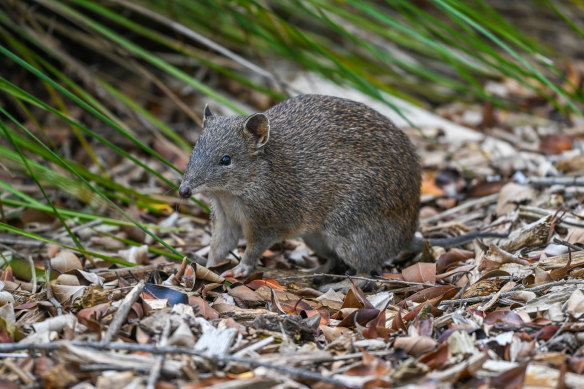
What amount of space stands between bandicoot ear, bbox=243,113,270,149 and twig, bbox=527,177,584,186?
2.47m

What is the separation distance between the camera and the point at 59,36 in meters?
8.06

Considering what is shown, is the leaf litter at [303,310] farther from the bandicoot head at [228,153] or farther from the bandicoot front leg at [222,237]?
the bandicoot head at [228,153]

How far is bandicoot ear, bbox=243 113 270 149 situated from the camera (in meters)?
5.11

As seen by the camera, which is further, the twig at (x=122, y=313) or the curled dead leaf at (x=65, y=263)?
the curled dead leaf at (x=65, y=263)

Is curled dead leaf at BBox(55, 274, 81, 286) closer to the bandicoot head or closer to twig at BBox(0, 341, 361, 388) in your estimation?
the bandicoot head

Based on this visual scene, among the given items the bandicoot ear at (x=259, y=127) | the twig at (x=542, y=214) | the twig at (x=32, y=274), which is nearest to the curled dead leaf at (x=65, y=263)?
the twig at (x=32, y=274)

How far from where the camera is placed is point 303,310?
445 cm

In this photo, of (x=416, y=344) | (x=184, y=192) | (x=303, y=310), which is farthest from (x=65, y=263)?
(x=416, y=344)

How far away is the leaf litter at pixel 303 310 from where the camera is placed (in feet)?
11.1

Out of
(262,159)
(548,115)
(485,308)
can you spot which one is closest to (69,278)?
(262,159)

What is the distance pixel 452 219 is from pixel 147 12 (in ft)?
11.2

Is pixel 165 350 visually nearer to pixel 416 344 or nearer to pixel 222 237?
pixel 416 344

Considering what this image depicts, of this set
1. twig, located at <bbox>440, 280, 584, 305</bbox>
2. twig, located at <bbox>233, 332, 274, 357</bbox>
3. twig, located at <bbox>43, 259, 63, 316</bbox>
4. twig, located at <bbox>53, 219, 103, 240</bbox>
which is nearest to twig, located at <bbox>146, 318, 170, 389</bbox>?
twig, located at <bbox>233, 332, 274, 357</bbox>

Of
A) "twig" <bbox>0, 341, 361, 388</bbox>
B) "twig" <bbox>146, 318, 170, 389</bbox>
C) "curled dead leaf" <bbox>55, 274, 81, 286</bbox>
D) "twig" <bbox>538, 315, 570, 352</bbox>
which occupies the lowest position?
"curled dead leaf" <bbox>55, 274, 81, 286</bbox>
